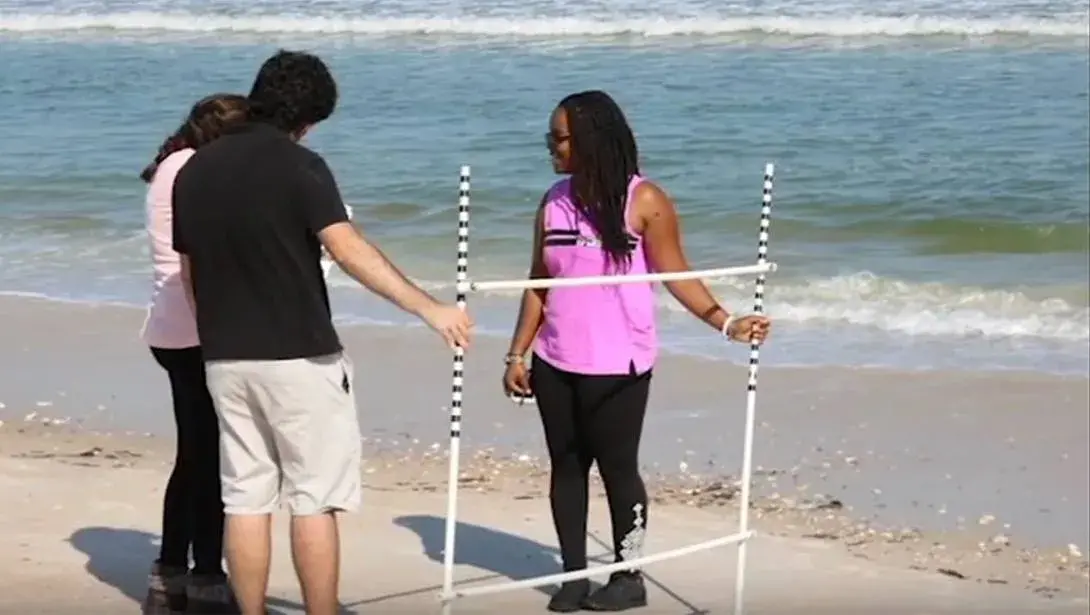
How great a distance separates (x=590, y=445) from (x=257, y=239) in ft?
4.46

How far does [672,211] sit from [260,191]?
1.35 metres

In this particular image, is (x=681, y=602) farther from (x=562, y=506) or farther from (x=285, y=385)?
(x=285, y=385)

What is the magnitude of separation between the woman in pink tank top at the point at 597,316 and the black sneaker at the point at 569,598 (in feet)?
0.26

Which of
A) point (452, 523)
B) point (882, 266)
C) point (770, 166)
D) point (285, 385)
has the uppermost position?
point (770, 166)

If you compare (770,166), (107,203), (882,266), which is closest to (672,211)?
(770,166)

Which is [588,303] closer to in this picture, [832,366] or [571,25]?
[832,366]

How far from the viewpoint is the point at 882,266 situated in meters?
13.6

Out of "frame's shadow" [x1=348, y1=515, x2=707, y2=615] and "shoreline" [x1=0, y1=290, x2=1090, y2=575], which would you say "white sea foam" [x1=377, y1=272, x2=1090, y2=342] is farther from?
"frame's shadow" [x1=348, y1=515, x2=707, y2=615]

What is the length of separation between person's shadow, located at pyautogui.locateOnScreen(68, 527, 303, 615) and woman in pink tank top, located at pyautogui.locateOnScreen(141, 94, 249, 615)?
28 centimetres

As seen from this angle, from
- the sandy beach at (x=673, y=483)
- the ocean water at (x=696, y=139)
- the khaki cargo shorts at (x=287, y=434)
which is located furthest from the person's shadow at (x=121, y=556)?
the ocean water at (x=696, y=139)

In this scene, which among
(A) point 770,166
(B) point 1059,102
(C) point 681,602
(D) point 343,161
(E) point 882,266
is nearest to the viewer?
(A) point 770,166

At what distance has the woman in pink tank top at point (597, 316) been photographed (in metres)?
5.29

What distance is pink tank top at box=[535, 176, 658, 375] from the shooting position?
5312 millimetres

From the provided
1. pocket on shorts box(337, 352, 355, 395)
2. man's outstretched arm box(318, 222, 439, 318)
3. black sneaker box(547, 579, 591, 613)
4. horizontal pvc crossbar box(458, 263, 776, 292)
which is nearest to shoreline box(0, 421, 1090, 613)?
black sneaker box(547, 579, 591, 613)
